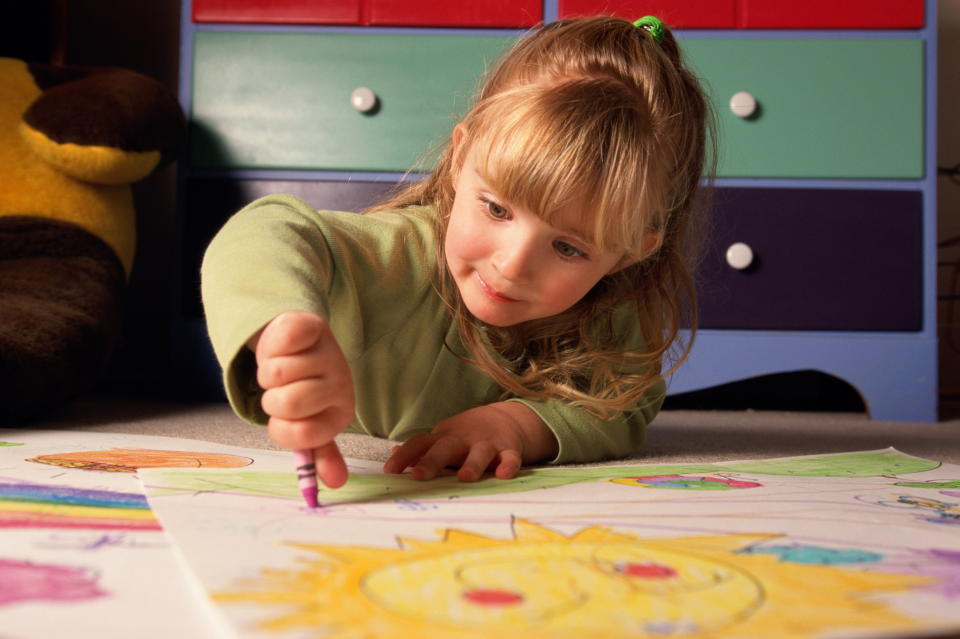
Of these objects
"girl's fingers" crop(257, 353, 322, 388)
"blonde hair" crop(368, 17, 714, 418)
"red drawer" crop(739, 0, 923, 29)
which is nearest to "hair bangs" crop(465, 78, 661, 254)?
"blonde hair" crop(368, 17, 714, 418)

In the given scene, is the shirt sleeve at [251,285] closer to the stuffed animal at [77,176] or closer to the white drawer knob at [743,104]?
the stuffed animal at [77,176]

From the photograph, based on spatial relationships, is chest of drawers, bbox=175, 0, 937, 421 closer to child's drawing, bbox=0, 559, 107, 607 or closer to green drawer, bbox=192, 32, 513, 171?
green drawer, bbox=192, 32, 513, 171

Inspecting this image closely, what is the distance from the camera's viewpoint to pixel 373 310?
2.48ft

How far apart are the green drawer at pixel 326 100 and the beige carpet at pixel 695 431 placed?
1.18 feet

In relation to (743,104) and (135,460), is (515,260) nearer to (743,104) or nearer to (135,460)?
(135,460)

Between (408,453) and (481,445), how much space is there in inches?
2.0

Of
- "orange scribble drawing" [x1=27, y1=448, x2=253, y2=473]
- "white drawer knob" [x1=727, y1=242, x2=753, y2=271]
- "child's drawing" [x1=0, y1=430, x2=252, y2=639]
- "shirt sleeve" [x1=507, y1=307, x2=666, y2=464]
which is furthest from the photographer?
"white drawer knob" [x1=727, y1=242, x2=753, y2=271]

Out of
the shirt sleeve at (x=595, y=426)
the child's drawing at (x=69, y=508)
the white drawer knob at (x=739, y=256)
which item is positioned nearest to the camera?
the child's drawing at (x=69, y=508)

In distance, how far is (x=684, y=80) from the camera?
773 mm

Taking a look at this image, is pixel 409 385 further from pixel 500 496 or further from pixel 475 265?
pixel 500 496

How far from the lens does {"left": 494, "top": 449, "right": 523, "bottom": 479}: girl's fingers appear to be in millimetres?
597

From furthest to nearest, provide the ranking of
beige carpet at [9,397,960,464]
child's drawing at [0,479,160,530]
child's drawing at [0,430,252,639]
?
1. beige carpet at [9,397,960,464]
2. child's drawing at [0,479,160,530]
3. child's drawing at [0,430,252,639]

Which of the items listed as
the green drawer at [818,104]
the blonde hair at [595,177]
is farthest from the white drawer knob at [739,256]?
the blonde hair at [595,177]

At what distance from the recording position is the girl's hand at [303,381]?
44 centimetres
